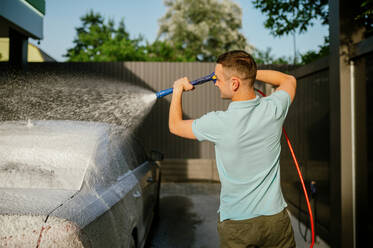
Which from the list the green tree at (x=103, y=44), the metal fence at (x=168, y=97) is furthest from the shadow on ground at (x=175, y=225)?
the green tree at (x=103, y=44)

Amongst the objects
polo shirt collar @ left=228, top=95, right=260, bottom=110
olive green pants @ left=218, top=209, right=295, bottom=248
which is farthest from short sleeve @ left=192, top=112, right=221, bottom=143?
olive green pants @ left=218, top=209, right=295, bottom=248

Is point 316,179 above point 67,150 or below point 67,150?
below

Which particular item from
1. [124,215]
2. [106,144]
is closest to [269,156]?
[124,215]

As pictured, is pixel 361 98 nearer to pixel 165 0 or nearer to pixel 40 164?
pixel 40 164

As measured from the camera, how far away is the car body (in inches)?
65.2

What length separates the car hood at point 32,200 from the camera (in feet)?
5.59

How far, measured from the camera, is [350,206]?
136 inches

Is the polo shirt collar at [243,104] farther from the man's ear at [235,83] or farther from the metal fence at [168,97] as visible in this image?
the metal fence at [168,97]

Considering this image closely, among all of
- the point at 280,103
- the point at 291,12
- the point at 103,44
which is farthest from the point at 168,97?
the point at 103,44

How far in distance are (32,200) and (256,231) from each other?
53.6 inches

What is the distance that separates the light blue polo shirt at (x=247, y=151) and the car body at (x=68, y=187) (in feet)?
2.98

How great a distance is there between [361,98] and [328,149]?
88 cm

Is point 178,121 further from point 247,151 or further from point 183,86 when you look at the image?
point 247,151

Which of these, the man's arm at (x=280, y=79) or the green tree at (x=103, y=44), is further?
the green tree at (x=103, y=44)
